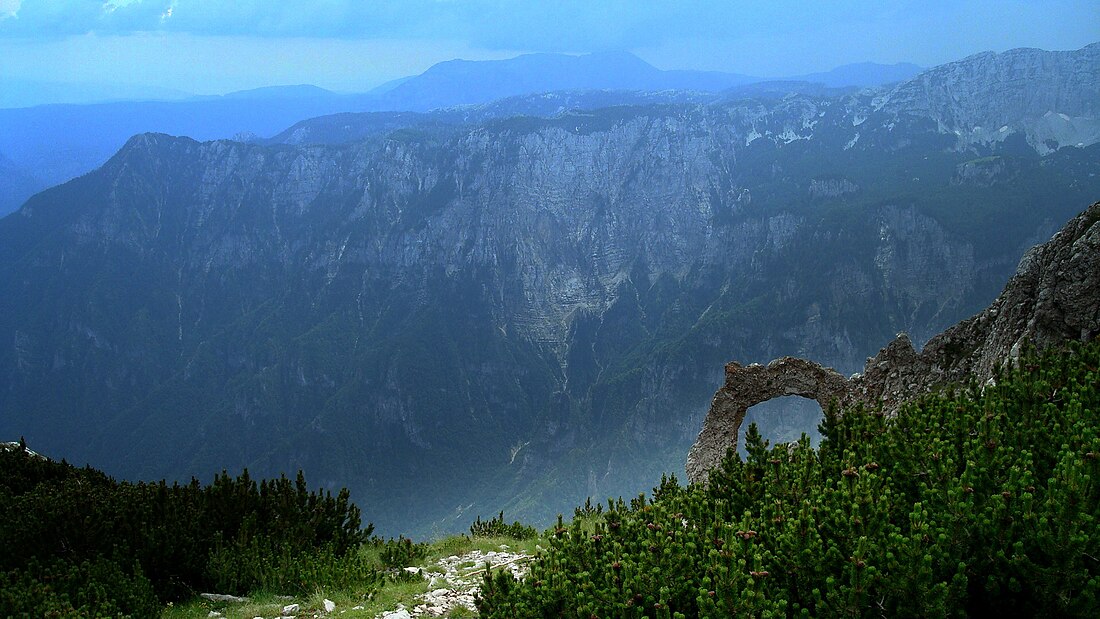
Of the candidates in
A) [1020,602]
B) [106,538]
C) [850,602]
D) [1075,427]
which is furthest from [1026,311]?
[106,538]

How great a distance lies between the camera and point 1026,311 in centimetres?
1603

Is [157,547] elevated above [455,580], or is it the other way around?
[157,547]

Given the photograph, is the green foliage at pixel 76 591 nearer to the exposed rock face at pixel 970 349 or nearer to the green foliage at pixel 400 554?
the green foliage at pixel 400 554

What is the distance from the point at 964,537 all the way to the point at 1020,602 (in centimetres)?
65

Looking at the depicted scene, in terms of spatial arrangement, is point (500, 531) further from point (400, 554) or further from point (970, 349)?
point (970, 349)

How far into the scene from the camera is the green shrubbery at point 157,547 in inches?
415

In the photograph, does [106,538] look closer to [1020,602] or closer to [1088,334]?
[1020,602]

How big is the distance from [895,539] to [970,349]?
49.6ft

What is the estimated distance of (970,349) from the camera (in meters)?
18.7

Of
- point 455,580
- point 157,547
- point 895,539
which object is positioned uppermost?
point 895,539

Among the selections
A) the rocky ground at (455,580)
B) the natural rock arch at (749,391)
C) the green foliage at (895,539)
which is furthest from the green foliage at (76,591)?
the natural rock arch at (749,391)

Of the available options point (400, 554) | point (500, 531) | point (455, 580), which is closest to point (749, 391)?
point (500, 531)

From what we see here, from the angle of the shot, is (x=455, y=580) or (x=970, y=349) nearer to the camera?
(x=455, y=580)

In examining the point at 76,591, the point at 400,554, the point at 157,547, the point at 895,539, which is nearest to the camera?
the point at 895,539
